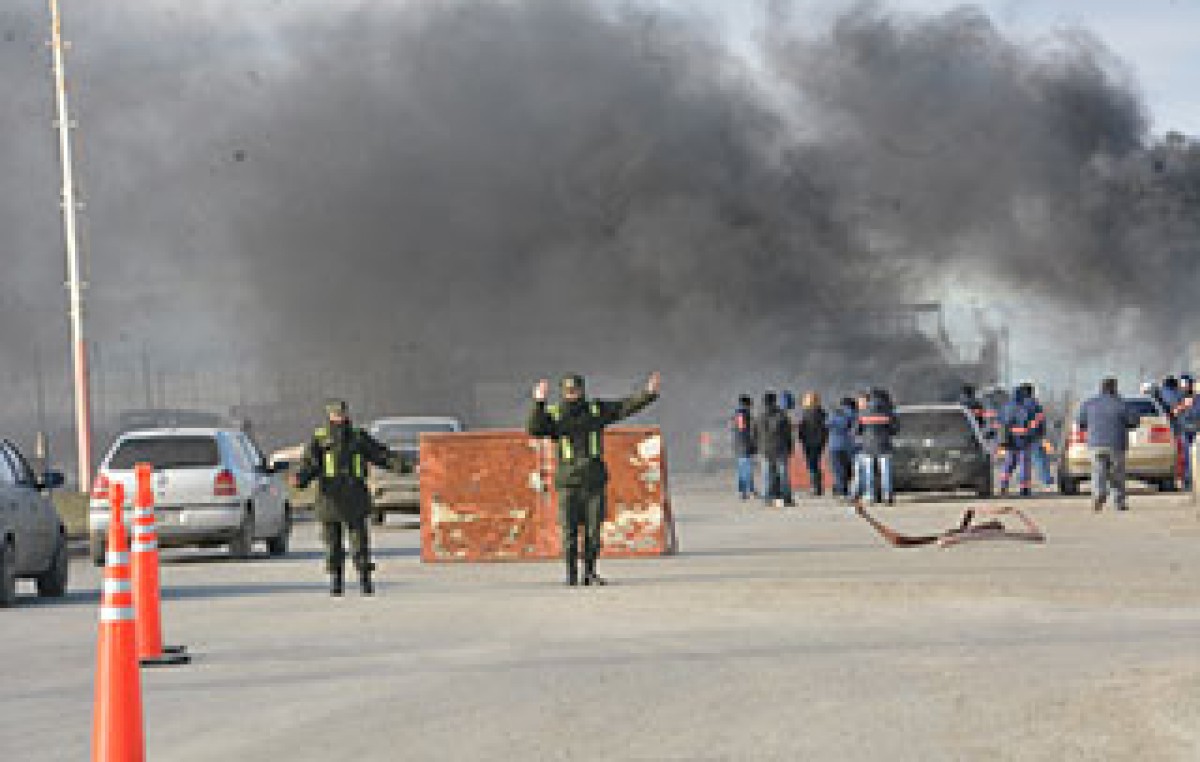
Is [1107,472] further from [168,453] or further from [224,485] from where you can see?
[168,453]

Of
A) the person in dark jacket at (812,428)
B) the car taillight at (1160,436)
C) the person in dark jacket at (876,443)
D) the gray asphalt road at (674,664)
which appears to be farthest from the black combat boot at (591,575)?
the person in dark jacket at (812,428)

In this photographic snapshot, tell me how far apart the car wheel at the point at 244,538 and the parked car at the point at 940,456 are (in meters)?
13.0

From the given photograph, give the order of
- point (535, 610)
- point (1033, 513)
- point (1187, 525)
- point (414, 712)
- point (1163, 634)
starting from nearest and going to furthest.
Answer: point (414, 712), point (1163, 634), point (535, 610), point (1187, 525), point (1033, 513)

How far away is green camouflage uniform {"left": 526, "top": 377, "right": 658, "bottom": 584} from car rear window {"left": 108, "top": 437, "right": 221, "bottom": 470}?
7.09m

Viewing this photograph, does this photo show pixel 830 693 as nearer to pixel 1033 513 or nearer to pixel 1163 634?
pixel 1163 634

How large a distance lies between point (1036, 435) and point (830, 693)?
88.4 feet

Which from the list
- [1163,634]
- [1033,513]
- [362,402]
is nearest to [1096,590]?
[1163,634]

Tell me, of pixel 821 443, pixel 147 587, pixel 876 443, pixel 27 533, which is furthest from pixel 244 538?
pixel 821 443

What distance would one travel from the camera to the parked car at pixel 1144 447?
115 ft

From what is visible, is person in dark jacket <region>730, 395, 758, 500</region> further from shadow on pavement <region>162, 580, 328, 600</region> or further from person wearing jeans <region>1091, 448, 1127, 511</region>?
shadow on pavement <region>162, 580, 328, 600</region>

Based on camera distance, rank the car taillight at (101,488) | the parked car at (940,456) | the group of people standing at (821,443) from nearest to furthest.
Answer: the car taillight at (101,488) < the group of people standing at (821,443) < the parked car at (940,456)

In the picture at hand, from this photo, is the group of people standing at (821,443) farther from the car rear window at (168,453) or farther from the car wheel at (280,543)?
the car rear window at (168,453)

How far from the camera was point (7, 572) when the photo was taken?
1942cm

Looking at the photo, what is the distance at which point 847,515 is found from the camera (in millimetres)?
33250
